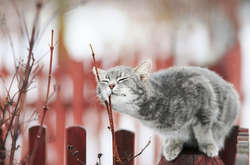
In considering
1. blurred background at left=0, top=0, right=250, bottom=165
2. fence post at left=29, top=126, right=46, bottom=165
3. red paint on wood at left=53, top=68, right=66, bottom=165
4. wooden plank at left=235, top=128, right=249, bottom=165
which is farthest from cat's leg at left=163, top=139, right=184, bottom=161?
blurred background at left=0, top=0, right=250, bottom=165

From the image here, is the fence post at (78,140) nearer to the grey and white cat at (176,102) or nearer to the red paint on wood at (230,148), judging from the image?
the grey and white cat at (176,102)

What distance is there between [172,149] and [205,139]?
0.24 ft

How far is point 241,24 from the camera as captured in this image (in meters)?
2.49

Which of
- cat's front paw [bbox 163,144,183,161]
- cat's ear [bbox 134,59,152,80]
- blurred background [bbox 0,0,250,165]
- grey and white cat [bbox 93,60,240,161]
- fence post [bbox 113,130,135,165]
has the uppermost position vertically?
blurred background [bbox 0,0,250,165]

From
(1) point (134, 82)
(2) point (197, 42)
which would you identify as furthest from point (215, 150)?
(2) point (197, 42)

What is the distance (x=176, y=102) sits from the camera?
0.65 meters

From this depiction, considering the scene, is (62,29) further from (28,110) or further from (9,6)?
(28,110)

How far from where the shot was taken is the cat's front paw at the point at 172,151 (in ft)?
2.34

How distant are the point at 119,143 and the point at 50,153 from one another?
103cm

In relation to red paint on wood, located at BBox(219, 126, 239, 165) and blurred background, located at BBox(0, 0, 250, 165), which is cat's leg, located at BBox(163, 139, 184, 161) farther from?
blurred background, located at BBox(0, 0, 250, 165)

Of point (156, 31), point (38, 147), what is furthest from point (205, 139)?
point (156, 31)

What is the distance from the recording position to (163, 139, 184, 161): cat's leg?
71cm

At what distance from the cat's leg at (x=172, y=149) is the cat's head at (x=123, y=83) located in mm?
189

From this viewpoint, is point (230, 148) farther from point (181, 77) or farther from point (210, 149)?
point (181, 77)
